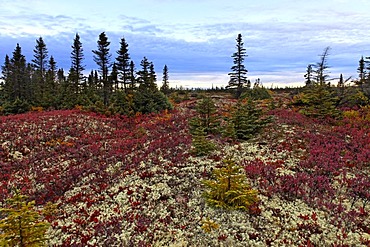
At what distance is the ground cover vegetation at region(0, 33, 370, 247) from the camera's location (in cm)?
878

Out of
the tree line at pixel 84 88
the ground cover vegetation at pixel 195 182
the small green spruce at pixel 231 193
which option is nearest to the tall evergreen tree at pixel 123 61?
the tree line at pixel 84 88

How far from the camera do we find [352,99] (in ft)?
92.2

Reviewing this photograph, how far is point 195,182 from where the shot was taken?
1239cm

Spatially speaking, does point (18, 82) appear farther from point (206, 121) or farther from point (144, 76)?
point (206, 121)

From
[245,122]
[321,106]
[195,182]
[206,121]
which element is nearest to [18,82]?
[206,121]

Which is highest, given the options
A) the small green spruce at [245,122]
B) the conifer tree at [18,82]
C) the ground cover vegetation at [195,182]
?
the conifer tree at [18,82]

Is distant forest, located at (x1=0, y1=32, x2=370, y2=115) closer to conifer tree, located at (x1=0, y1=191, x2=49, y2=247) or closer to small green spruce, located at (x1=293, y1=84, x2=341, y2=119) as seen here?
small green spruce, located at (x1=293, y1=84, x2=341, y2=119)

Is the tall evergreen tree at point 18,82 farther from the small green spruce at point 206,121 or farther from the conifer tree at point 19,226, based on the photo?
the conifer tree at point 19,226

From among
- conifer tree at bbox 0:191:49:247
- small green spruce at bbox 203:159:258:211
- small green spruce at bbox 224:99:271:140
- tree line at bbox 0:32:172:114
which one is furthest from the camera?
tree line at bbox 0:32:172:114

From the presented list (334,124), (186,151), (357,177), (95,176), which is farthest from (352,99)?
(95,176)

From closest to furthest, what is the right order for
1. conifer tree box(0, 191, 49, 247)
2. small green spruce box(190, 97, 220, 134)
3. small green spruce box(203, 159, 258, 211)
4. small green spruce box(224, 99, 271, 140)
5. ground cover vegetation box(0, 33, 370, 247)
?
conifer tree box(0, 191, 49, 247) < ground cover vegetation box(0, 33, 370, 247) < small green spruce box(203, 159, 258, 211) < small green spruce box(224, 99, 271, 140) < small green spruce box(190, 97, 220, 134)

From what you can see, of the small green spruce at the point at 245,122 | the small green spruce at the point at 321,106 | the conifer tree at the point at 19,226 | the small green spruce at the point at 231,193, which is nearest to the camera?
the conifer tree at the point at 19,226

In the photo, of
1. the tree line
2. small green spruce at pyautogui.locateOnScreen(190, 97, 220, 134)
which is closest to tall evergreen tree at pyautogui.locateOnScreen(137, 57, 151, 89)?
the tree line

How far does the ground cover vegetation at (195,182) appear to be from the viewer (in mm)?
8781
